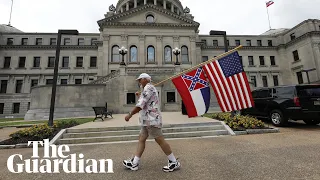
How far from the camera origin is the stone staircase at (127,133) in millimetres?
6945

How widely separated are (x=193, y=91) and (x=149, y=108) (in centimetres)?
229

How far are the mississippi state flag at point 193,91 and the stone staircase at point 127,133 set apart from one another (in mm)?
2397

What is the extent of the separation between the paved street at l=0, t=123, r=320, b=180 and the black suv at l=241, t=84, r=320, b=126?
2.58 metres

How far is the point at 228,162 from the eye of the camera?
3.96m

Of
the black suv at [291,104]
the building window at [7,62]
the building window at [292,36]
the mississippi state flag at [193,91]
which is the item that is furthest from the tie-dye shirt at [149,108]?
the building window at [292,36]

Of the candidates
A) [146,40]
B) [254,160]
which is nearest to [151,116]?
[254,160]

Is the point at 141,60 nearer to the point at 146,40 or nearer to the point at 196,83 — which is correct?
the point at 146,40

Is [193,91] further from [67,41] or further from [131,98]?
[67,41]

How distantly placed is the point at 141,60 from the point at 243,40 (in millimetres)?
29894

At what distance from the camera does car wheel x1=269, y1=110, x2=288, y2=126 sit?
8409mm

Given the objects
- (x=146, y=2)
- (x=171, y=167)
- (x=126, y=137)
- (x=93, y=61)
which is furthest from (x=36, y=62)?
(x=171, y=167)

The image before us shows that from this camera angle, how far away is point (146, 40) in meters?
31.7

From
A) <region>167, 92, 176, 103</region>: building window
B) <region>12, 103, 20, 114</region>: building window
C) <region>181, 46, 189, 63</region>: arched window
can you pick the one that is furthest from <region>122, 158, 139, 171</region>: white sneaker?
<region>12, 103, 20, 114</region>: building window

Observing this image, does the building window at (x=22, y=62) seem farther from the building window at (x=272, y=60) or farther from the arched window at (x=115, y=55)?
the building window at (x=272, y=60)
